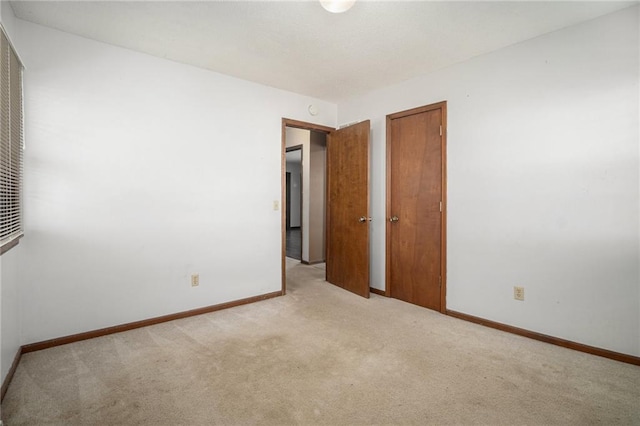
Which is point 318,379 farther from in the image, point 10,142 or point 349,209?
point 10,142

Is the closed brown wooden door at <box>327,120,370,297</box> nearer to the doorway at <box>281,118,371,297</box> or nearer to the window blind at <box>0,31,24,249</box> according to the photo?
the doorway at <box>281,118,371,297</box>

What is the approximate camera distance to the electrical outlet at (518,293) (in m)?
2.67

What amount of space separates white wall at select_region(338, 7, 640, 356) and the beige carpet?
1.12 ft

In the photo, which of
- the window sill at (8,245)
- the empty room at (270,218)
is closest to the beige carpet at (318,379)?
the empty room at (270,218)

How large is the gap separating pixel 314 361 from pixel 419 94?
2.79 metres

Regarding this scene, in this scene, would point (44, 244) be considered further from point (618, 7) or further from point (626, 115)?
point (618, 7)

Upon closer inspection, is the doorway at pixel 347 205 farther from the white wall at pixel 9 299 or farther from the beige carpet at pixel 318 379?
the white wall at pixel 9 299

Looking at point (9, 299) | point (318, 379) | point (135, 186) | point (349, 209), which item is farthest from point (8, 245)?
point (349, 209)

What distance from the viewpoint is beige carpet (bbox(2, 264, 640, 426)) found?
1.69 metres

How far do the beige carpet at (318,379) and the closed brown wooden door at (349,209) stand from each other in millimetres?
1026

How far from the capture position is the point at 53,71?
7.91ft

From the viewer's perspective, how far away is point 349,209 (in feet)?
12.9

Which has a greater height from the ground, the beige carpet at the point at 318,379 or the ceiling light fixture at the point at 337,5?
the ceiling light fixture at the point at 337,5

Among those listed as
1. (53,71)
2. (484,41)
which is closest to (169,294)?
(53,71)
